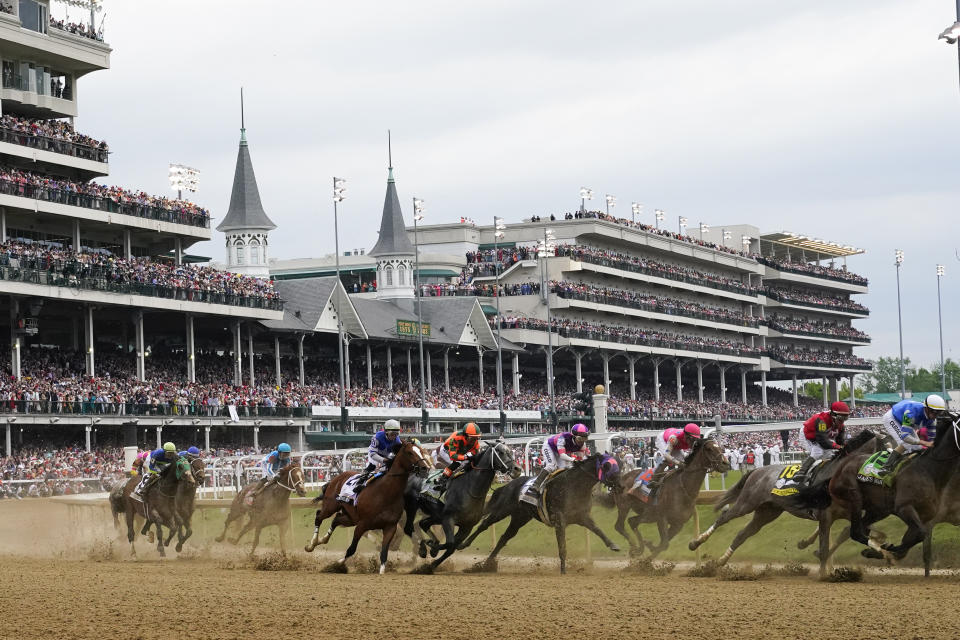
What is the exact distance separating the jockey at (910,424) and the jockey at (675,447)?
10.8 feet

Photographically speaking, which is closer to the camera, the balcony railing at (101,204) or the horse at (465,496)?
the horse at (465,496)

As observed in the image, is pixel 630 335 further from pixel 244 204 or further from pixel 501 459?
pixel 501 459

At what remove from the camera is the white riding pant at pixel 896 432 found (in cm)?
1594

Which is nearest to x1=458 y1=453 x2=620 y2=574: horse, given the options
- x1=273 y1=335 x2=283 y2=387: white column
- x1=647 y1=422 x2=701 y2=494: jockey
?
x1=647 y1=422 x2=701 y2=494: jockey

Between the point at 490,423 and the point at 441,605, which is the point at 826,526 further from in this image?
the point at 490,423

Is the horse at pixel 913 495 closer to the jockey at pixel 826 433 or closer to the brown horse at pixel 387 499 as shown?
the jockey at pixel 826 433

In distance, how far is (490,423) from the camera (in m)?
63.4

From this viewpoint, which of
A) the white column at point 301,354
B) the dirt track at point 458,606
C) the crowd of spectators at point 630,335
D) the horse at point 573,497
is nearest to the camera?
the dirt track at point 458,606

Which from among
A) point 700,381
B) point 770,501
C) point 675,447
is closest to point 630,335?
point 700,381

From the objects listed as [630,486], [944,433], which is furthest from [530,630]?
[630,486]

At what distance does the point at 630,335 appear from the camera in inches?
3199

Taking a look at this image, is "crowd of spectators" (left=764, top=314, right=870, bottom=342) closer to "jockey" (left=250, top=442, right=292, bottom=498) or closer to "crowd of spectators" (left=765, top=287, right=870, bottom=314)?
"crowd of spectators" (left=765, top=287, right=870, bottom=314)

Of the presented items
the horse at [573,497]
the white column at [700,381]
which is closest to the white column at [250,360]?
the horse at [573,497]

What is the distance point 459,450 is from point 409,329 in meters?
44.8
